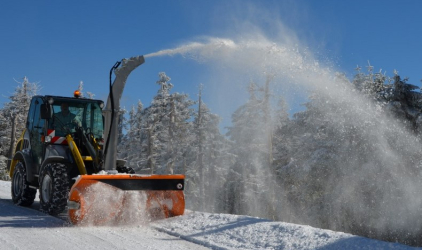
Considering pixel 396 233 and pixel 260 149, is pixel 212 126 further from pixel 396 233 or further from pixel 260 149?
pixel 396 233

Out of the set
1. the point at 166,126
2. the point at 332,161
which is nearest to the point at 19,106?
the point at 166,126

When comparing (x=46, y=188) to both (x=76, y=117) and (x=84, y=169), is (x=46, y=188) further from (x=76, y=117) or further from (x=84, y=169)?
(x=76, y=117)

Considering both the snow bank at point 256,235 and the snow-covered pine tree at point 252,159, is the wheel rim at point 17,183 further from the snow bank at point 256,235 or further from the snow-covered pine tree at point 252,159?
the snow-covered pine tree at point 252,159

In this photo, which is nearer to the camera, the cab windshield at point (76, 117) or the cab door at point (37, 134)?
the cab windshield at point (76, 117)

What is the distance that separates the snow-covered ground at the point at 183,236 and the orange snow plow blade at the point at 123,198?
320mm

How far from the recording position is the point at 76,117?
9.41 meters

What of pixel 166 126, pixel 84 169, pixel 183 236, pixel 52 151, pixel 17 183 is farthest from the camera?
pixel 166 126

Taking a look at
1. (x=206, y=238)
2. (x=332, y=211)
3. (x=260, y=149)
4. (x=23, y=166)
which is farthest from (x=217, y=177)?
(x=206, y=238)

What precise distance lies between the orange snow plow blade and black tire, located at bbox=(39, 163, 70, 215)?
2.92ft

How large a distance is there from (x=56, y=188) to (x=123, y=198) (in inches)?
53.1

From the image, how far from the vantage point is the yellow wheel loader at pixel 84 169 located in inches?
284

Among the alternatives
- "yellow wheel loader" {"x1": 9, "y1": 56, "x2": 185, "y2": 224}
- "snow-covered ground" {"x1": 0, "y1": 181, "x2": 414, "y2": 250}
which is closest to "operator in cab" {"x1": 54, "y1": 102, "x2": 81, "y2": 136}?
"yellow wheel loader" {"x1": 9, "y1": 56, "x2": 185, "y2": 224}

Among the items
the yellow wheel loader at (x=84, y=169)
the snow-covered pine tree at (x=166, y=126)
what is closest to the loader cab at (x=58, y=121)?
the yellow wheel loader at (x=84, y=169)

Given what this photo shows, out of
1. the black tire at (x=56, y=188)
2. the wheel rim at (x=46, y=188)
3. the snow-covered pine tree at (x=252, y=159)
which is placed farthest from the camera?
the snow-covered pine tree at (x=252, y=159)
